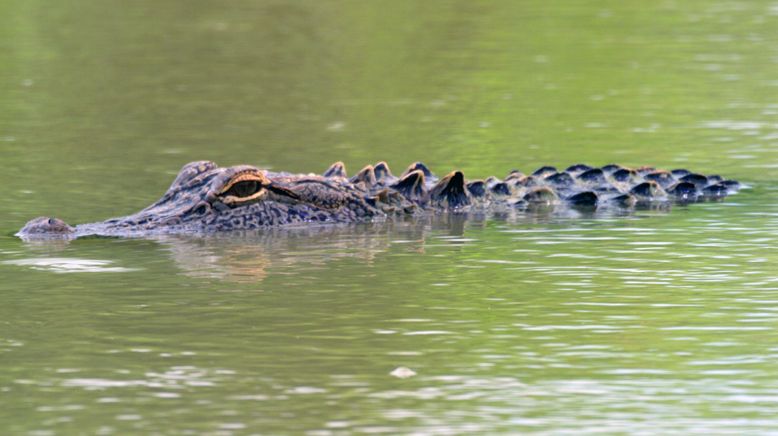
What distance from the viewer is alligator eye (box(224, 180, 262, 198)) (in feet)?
51.1

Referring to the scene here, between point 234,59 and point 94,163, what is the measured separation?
1360 centimetres

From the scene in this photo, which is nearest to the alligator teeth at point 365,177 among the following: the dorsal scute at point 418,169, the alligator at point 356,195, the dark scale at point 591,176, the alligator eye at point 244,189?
the alligator at point 356,195

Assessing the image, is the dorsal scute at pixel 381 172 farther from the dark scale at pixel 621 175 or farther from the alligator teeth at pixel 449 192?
the dark scale at pixel 621 175

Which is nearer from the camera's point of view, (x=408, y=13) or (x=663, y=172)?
(x=663, y=172)

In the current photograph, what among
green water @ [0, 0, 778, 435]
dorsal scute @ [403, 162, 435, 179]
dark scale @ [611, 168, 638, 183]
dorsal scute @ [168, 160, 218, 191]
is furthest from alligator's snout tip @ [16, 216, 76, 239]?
dark scale @ [611, 168, 638, 183]

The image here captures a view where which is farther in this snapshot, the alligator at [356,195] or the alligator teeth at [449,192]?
the alligator teeth at [449,192]

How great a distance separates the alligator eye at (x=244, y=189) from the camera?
51.1ft

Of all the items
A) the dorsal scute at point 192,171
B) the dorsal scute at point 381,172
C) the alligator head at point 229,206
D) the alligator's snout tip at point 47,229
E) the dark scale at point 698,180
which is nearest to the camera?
the alligator's snout tip at point 47,229

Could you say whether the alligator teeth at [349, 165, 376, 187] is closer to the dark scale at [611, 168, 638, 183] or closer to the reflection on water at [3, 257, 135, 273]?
the dark scale at [611, 168, 638, 183]

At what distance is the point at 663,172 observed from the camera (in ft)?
60.4

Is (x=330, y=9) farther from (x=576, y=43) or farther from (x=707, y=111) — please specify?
(x=707, y=111)

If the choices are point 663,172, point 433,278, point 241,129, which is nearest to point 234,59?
point 241,129

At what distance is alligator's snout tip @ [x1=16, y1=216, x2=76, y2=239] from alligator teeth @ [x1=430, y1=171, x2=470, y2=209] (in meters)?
3.71

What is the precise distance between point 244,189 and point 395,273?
2.68 meters
